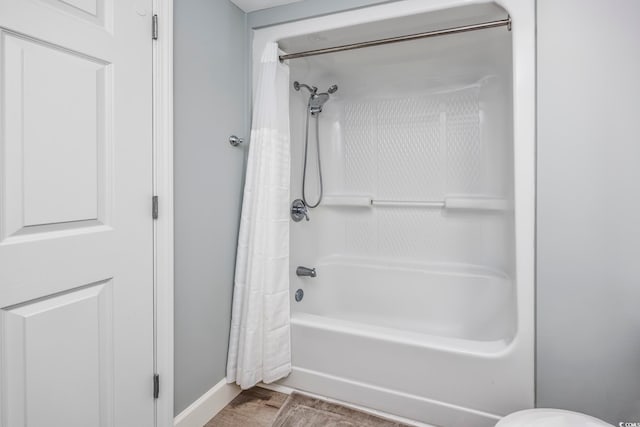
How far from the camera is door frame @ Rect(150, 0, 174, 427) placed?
1.34 m

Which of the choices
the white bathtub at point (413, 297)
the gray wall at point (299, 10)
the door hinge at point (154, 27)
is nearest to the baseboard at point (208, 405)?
the white bathtub at point (413, 297)

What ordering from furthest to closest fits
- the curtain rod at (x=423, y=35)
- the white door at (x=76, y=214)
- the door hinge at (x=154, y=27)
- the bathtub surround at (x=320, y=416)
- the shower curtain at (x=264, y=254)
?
the shower curtain at (x=264, y=254) → the bathtub surround at (x=320, y=416) → the curtain rod at (x=423, y=35) → the door hinge at (x=154, y=27) → the white door at (x=76, y=214)

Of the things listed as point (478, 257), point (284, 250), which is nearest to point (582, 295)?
point (478, 257)

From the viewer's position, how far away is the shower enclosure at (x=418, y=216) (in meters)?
1.50

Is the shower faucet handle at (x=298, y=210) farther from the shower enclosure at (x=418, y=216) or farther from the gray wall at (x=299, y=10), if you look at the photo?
the gray wall at (x=299, y=10)

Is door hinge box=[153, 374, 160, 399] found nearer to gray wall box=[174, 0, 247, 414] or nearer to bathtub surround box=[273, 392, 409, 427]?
gray wall box=[174, 0, 247, 414]

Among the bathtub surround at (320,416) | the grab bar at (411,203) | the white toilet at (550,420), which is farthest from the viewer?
the grab bar at (411,203)

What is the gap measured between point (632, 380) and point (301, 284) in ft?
5.58

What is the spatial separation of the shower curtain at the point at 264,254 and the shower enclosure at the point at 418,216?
0.49ft

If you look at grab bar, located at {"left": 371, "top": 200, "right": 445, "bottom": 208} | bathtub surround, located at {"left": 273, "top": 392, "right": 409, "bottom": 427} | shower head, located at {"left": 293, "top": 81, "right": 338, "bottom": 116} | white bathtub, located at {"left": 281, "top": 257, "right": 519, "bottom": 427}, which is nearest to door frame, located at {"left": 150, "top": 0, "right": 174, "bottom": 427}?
bathtub surround, located at {"left": 273, "top": 392, "right": 409, "bottom": 427}

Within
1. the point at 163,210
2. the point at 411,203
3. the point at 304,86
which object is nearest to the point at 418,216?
the point at 411,203

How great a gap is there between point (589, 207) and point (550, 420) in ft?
2.72

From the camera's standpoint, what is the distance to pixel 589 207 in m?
1.38

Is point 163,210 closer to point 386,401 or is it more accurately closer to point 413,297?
point 386,401
